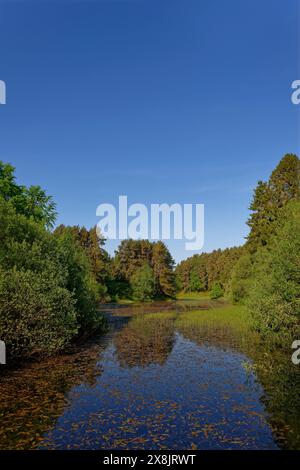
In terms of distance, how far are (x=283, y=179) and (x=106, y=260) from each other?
5662 cm

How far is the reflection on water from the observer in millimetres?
10211

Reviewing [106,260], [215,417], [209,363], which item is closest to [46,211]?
[209,363]

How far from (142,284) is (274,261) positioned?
64968 mm

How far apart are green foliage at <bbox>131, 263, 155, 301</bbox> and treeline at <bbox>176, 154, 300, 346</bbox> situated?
2595 cm

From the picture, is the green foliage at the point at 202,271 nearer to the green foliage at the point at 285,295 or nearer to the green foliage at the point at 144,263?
the green foliage at the point at 144,263

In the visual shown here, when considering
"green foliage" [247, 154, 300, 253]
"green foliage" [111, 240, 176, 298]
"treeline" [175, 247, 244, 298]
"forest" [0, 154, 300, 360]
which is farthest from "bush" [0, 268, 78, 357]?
"treeline" [175, 247, 244, 298]

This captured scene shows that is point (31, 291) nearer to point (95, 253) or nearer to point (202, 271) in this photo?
point (95, 253)

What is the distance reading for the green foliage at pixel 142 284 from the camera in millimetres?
88625

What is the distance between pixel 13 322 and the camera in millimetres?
18250

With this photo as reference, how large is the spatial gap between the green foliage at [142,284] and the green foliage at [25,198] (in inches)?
1933

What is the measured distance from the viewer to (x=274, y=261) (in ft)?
84.2

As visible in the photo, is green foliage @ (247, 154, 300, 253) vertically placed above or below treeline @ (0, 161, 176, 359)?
above

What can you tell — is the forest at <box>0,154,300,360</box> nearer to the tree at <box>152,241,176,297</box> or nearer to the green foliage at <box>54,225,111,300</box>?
the green foliage at <box>54,225,111,300</box>
